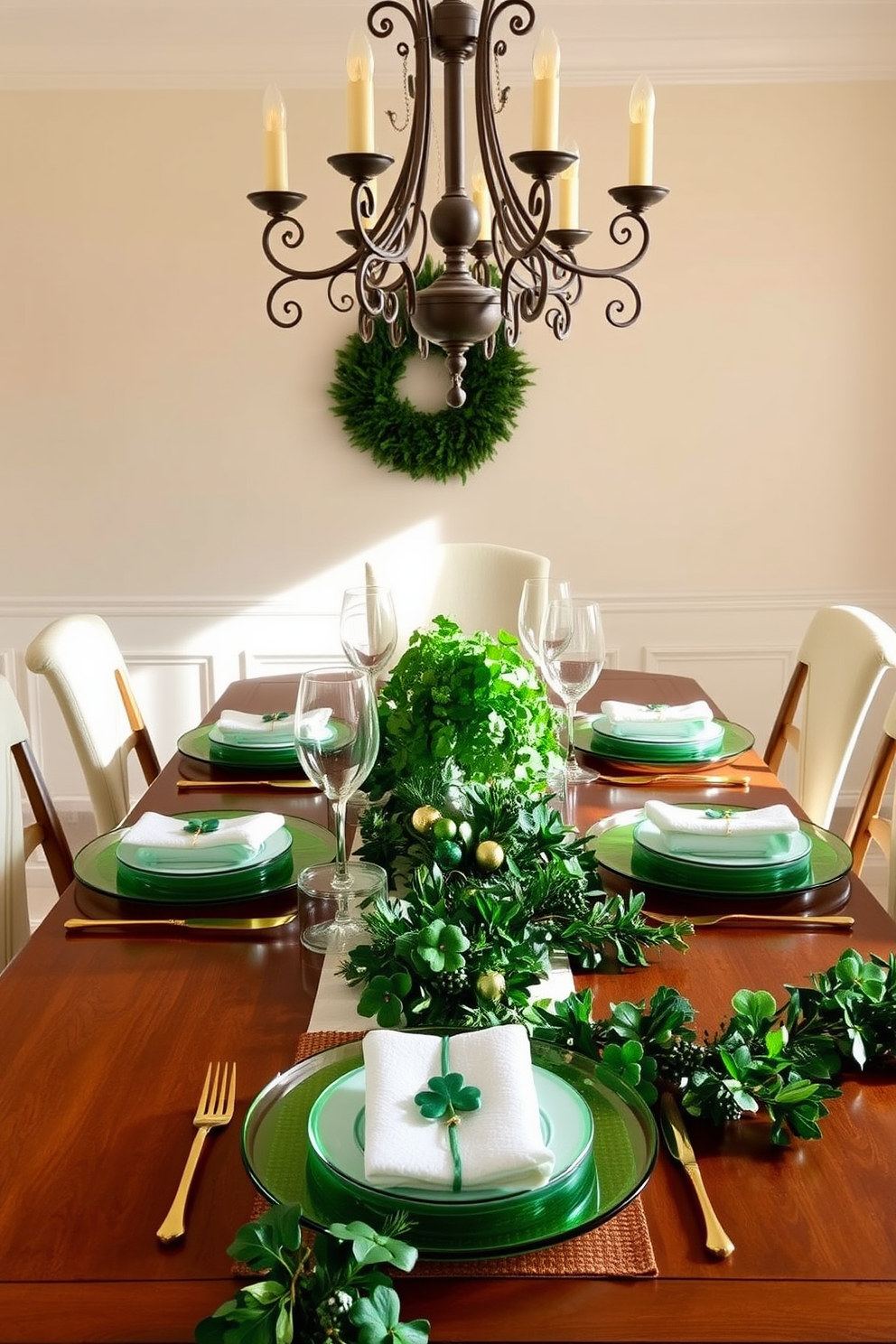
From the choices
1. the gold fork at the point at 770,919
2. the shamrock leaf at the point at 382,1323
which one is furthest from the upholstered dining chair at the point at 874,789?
the shamrock leaf at the point at 382,1323

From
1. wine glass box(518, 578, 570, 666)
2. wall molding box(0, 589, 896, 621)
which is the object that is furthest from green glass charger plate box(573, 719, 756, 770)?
wall molding box(0, 589, 896, 621)

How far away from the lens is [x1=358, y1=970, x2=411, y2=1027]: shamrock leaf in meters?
1.09

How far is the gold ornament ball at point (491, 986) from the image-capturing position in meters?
1.10

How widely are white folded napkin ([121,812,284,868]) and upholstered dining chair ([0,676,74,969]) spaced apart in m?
0.53

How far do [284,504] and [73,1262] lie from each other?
10.8ft

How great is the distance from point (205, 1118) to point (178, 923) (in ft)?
1.37

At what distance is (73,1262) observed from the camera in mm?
836

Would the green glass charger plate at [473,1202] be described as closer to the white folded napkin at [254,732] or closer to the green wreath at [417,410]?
the white folded napkin at [254,732]

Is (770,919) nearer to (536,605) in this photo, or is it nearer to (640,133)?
(536,605)

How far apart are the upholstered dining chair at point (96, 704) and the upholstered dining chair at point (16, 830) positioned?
0.21 metres

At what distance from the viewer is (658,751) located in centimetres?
207

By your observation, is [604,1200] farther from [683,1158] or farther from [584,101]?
[584,101]

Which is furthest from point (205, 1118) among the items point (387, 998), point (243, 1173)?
point (387, 998)

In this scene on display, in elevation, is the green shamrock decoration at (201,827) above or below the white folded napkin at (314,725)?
below
